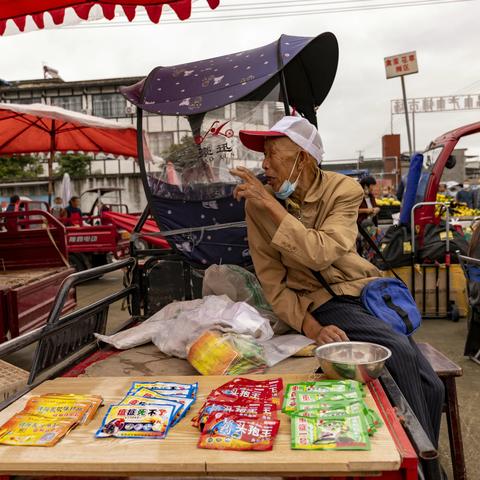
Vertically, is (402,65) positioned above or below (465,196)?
above

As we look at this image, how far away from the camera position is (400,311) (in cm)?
232

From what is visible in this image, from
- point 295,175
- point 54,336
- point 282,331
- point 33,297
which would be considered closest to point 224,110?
point 295,175

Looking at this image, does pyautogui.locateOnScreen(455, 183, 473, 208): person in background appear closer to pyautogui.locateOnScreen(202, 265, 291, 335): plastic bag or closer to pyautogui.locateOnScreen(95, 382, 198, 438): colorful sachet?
pyautogui.locateOnScreen(202, 265, 291, 335): plastic bag

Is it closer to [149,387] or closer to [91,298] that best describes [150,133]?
[149,387]

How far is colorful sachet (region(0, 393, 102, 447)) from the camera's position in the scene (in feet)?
4.49

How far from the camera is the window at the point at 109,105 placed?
2486 cm

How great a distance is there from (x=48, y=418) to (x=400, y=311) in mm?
1620

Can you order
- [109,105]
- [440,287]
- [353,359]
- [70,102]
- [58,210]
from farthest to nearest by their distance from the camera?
[70,102]
[109,105]
[58,210]
[440,287]
[353,359]

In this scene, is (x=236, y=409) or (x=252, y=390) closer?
(x=236, y=409)

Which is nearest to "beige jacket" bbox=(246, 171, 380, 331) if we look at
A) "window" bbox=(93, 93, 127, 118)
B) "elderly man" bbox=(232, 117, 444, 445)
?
"elderly man" bbox=(232, 117, 444, 445)

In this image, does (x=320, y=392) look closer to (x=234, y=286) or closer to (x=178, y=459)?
(x=178, y=459)

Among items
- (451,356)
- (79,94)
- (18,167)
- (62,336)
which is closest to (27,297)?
(62,336)

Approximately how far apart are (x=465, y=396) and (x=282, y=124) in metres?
2.50

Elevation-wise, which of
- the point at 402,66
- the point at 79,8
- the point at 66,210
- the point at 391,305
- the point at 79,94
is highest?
the point at 79,94
